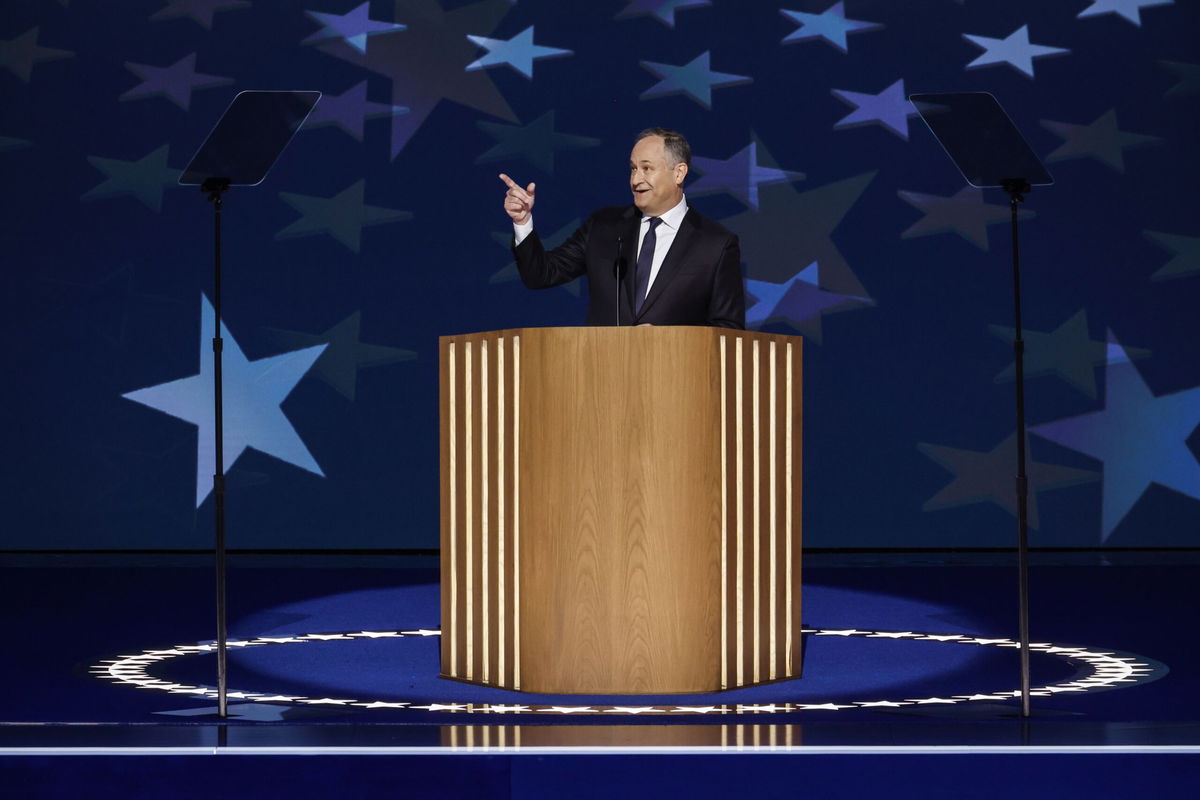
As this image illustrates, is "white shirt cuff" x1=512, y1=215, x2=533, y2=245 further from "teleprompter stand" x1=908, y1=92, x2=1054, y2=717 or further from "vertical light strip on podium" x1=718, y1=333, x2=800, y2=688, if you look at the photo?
"teleprompter stand" x1=908, y1=92, x2=1054, y2=717

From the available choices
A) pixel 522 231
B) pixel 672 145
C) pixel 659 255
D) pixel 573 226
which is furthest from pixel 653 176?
pixel 573 226

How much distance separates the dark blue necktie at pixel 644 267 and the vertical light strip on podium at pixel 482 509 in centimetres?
41

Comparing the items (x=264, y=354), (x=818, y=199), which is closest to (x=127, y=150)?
(x=264, y=354)

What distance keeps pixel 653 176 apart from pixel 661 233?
18cm

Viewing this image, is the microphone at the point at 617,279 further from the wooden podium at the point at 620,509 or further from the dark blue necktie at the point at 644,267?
the wooden podium at the point at 620,509

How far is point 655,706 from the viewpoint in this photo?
11.1 feet

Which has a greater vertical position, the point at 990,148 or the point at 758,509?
the point at 990,148


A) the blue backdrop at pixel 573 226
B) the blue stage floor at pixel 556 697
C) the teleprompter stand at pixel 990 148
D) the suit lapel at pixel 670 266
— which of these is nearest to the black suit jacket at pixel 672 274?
the suit lapel at pixel 670 266

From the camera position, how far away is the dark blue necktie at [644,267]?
12.7 feet

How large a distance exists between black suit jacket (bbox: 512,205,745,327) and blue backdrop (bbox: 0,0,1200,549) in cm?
314

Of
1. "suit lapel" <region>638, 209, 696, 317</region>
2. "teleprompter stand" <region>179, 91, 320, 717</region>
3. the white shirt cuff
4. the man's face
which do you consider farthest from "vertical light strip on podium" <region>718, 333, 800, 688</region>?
"teleprompter stand" <region>179, 91, 320, 717</region>

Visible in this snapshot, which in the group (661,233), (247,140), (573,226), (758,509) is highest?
(573,226)

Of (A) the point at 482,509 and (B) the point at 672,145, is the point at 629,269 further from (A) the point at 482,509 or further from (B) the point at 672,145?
(A) the point at 482,509
